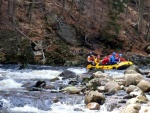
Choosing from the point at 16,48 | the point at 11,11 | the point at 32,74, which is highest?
the point at 11,11

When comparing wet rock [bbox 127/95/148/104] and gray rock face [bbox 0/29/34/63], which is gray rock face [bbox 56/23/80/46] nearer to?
gray rock face [bbox 0/29/34/63]

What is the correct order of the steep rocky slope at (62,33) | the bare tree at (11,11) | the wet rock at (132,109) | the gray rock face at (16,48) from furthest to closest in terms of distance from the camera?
the bare tree at (11,11)
the steep rocky slope at (62,33)
the gray rock face at (16,48)
the wet rock at (132,109)

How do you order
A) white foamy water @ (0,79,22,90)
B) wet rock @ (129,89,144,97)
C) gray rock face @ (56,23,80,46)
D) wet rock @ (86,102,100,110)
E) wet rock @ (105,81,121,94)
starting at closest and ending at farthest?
wet rock @ (86,102,100,110) → wet rock @ (129,89,144,97) → wet rock @ (105,81,121,94) → white foamy water @ (0,79,22,90) → gray rock face @ (56,23,80,46)

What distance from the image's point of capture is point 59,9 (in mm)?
27641

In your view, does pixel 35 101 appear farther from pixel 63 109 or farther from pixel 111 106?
pixel 111 106

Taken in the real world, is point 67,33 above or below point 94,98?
above

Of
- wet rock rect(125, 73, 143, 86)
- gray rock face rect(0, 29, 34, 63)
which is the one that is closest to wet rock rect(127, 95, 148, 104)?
wet rock rect(125, 73, 143, 86)

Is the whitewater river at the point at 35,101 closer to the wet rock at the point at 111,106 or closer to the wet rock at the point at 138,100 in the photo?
the wet rock at the point at 111,106

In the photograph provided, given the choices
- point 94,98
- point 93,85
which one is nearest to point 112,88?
point 93,85

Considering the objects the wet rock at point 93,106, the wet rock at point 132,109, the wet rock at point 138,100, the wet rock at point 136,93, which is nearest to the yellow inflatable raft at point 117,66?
the wet rock at point 136,93

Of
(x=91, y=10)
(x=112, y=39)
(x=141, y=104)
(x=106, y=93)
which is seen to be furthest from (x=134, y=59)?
(x=141, y=104)

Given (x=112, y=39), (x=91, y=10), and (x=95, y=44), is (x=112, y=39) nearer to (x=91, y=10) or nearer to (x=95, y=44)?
(x=95, y=44)

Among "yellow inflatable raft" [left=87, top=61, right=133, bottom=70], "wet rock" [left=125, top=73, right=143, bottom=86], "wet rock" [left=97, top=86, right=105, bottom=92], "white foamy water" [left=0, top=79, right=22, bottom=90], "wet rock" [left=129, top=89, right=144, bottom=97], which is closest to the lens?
"wet rock" [left=129, top=89, right=144, bottom=97]

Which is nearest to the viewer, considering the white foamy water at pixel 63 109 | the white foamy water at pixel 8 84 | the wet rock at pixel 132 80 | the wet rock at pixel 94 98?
the white foamy water at pixel 63 109
